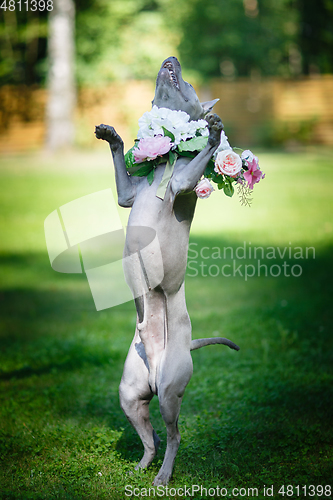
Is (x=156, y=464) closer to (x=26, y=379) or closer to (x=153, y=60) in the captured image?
(x=26, y=379)

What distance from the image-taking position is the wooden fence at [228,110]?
20625 millimetres

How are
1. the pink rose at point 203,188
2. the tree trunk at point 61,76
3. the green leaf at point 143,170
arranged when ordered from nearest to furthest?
the pink rose at point 203,188, the green leaf at point 143,170, the tree trunk at point 61,76

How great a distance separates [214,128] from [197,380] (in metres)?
2.76

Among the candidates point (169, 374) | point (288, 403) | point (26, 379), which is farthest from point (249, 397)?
point (26, 379)

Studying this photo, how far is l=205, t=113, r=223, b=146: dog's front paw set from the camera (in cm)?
258

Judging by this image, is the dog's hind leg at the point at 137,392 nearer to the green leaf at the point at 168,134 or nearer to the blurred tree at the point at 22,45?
the green leaf at the point at 168,134

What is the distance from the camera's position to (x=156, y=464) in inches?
126

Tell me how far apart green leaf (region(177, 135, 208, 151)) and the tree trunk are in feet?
54.8

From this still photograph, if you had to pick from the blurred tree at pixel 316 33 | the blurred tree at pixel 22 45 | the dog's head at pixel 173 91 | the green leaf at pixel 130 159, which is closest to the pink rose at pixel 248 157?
the dog's head at pixel 173 91

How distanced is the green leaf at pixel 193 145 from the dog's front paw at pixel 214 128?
0.15m

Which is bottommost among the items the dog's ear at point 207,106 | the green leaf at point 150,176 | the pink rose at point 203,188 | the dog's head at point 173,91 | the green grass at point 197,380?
the green grass at point 197,380

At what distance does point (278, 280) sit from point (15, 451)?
4877 mm

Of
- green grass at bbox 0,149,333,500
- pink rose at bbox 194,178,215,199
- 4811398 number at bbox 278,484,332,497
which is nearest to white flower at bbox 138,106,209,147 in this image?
pink rose at bbox 194,178,215,199

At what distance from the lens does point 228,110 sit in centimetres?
2152
